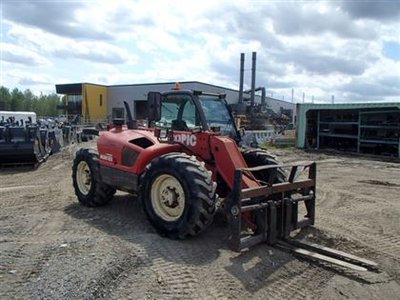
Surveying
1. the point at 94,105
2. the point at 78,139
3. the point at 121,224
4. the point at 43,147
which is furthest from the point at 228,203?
the point at 94,105

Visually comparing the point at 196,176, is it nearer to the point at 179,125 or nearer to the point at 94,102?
the point at 179,125

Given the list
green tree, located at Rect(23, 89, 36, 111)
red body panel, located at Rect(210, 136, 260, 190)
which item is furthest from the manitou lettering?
green tree, located at Rect(23, 89, 36, 111)

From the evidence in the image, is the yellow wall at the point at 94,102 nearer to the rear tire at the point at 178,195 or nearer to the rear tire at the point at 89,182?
the rear tire at the point at 89,182

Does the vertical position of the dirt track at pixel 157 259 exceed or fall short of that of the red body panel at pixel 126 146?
it falls short

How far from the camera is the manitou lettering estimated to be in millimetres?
6239

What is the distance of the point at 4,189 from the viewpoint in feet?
31.5

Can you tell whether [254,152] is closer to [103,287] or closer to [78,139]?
[103,287]

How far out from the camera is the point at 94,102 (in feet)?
171

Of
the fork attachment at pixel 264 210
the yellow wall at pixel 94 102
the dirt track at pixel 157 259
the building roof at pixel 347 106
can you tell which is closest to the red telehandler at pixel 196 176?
the fork attachment at pixel 264 210

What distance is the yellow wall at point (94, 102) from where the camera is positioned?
50969mm

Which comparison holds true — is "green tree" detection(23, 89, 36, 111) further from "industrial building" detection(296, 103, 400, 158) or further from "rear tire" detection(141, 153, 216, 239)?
"rear tire" detection(141, 153, 216, 239)

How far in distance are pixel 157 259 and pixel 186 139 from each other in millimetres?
2004

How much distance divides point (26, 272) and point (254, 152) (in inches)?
147

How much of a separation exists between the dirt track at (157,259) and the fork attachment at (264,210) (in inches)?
7.2
